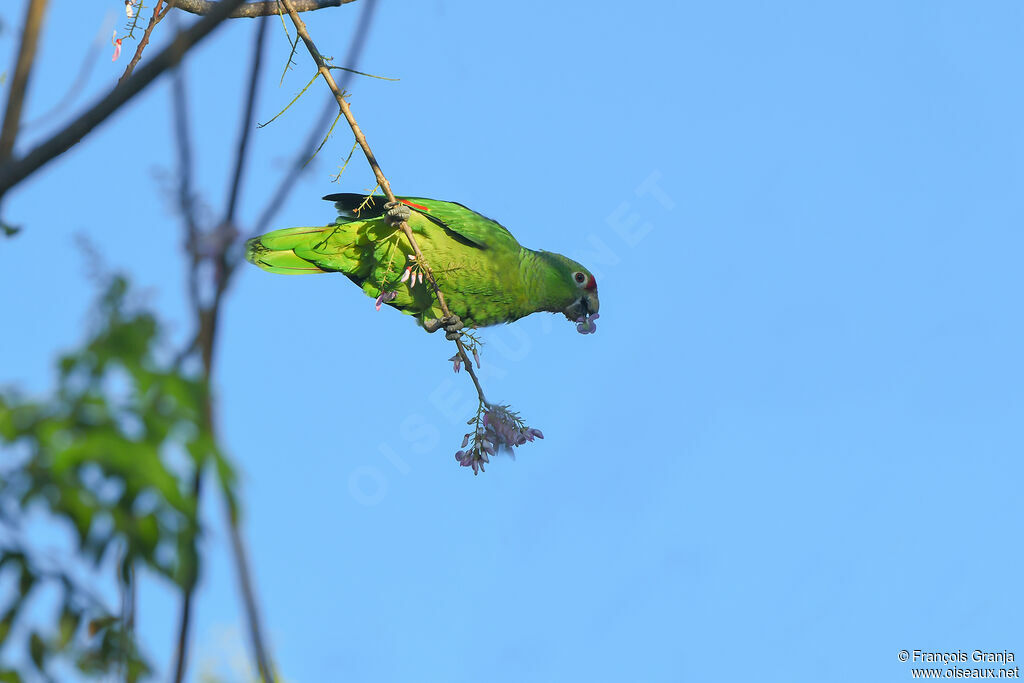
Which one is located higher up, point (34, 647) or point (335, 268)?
point (335, 268)

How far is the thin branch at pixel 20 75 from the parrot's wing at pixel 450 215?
3183mm

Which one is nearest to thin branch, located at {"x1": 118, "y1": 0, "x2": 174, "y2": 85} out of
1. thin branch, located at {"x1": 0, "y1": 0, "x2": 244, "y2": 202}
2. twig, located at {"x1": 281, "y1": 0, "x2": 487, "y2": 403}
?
twig, located at {"x1": 281, "y1": 0, "x2": 487, "y2": 403}

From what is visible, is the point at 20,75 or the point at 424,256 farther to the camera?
the point at 424,256

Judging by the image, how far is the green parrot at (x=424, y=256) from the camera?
5230mm

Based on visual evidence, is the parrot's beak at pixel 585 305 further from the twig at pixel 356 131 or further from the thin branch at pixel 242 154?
the thin branch at pixel 242 154

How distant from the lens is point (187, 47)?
5.16 ft

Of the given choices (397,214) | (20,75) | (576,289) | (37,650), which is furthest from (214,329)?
(576,289)

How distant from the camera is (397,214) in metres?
4.90

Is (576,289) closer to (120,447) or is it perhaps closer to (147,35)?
(147,35)

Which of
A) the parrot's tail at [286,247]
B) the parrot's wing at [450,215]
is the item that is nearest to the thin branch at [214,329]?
the parrot's wing at [450,215]

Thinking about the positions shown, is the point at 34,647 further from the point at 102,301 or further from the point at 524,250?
the point at 524,250

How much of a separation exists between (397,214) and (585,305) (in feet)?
5.26

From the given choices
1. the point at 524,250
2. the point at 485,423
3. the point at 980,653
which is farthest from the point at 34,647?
the point at 980,653

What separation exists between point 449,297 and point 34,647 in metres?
3.85
